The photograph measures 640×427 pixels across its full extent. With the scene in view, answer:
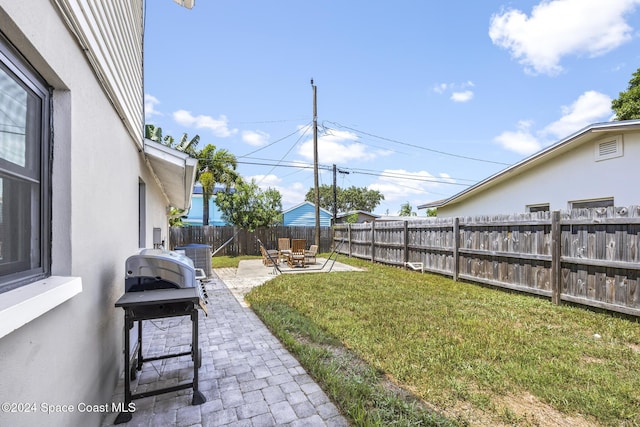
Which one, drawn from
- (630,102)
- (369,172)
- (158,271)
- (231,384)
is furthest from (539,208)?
(369,172)

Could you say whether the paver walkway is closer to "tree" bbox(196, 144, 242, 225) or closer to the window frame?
the window frame

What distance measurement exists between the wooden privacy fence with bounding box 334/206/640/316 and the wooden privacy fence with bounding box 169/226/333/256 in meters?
8.44

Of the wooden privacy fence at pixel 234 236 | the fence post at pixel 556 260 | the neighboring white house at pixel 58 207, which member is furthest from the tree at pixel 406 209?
the neighboring white house at pixel 58 207

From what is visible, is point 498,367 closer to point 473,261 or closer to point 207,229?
point 473,261

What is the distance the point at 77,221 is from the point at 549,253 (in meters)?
6.93

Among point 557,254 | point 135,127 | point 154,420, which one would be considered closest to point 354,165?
point 557,254

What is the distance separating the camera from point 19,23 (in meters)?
1.16

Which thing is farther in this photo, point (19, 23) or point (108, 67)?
point (108, 67)

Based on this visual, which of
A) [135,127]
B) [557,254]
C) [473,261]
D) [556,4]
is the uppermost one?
[556,4]

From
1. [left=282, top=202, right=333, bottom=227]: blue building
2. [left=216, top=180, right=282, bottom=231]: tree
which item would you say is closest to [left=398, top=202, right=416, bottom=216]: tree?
[left=282, top=202, right=333, bottom=227]: blue building

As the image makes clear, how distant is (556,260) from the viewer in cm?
538

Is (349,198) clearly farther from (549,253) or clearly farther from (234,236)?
(549,253)

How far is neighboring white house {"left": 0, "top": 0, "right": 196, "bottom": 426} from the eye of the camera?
1.21 m

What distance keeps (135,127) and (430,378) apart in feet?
14.3
